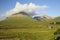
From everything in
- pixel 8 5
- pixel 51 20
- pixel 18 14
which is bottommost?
pixel 51 20

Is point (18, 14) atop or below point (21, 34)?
atop

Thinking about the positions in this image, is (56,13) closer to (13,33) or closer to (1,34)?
(13,33)

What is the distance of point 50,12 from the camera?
359cm

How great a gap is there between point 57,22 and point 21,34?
88cm

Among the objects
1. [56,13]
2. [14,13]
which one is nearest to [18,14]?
[14,13]

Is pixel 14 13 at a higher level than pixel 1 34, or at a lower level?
higher

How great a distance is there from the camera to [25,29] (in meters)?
3.58

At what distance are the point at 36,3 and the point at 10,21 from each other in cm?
75

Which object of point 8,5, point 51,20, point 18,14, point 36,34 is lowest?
point 36,34

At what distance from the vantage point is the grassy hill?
354 centimetres

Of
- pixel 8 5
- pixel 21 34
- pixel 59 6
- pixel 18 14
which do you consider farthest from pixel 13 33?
pixel 59 6

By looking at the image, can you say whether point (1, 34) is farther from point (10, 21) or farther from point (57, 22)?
point (57, 22)

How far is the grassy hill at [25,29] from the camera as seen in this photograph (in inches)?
139

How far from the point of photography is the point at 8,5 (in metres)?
3.69
